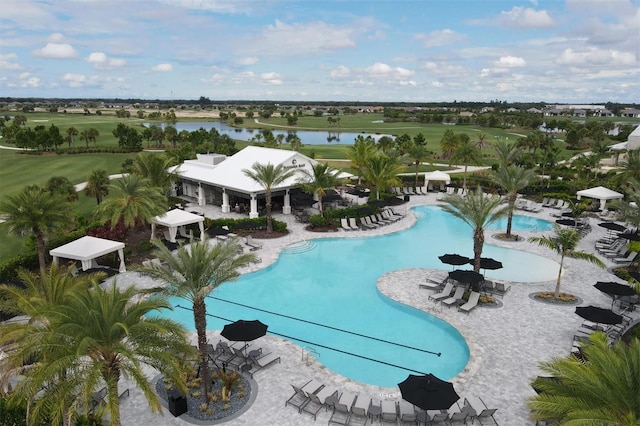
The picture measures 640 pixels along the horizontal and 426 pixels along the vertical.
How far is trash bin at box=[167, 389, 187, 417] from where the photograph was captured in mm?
12219

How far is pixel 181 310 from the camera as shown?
19688 mm

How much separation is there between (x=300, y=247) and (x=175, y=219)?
8298mm

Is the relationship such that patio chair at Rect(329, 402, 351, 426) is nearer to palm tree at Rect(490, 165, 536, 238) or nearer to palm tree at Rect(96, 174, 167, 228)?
palm tree at Rect(96, 174, 167, 228)

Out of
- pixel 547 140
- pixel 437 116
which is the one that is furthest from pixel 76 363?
pixel 437 116

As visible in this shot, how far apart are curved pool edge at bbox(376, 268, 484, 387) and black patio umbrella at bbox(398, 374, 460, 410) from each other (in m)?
2.24

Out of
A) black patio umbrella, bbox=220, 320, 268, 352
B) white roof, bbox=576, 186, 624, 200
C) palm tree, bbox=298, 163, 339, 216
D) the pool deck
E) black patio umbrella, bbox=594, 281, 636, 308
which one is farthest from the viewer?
white roof, bbox=576, 186, 624, 200

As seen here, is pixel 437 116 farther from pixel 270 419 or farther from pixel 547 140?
pixel 270 419

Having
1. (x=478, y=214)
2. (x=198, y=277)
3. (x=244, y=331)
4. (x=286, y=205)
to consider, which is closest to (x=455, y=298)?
(x=478, y=214)

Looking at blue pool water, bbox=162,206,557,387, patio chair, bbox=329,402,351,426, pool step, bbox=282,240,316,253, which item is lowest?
blue pool water, bbox=162,206,557,387

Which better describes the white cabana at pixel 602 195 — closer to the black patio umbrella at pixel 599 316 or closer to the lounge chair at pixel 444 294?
the lounge chair at pixel 444 294

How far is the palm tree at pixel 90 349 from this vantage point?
9.55m

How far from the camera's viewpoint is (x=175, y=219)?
88.7ft

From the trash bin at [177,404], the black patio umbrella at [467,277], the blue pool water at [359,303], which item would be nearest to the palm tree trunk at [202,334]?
the trash bin at [177,404]

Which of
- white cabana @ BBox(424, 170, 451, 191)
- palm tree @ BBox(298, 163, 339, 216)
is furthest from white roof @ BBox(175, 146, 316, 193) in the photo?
white cabana @ BBox(424, 170, 451, 191)
